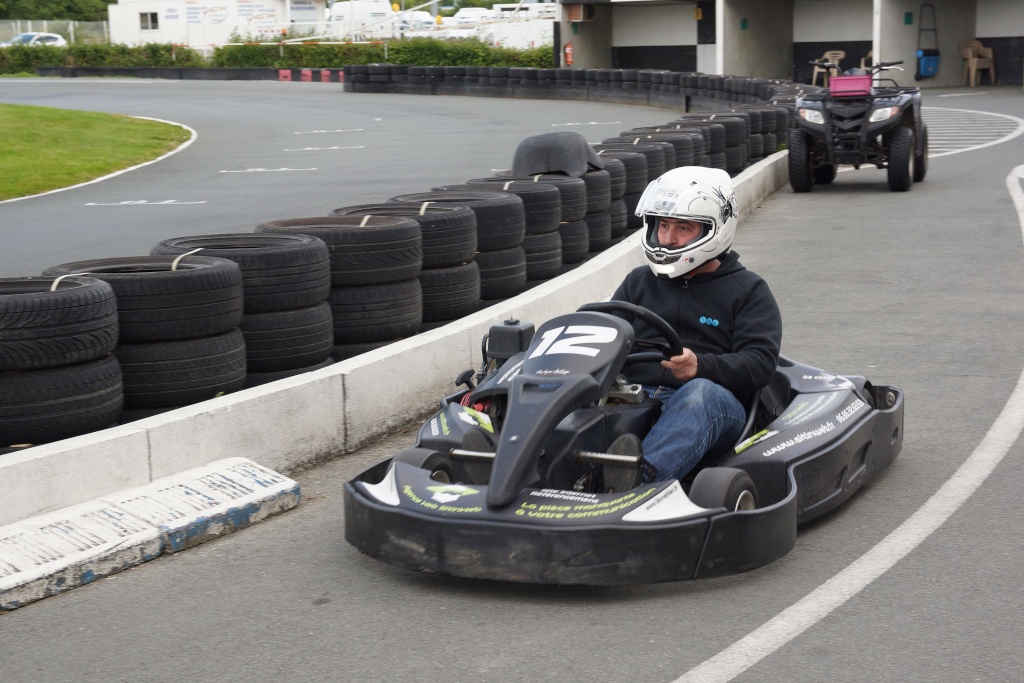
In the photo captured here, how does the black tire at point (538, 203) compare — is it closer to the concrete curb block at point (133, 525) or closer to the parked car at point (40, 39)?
the concrete curb block at point (133, 525)

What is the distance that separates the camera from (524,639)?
4191 mm

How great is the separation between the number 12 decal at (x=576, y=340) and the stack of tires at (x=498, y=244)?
3467 millimetres

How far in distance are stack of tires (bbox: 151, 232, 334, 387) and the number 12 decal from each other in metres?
2.00

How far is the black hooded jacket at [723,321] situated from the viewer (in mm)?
5309

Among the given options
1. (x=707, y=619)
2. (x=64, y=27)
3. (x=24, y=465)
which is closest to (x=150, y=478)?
(x=24, y=465)

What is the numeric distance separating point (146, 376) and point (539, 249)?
4.13m

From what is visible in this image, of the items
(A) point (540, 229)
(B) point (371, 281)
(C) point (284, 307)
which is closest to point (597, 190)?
(A) point (540, 229)

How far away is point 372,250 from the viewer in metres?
7.18

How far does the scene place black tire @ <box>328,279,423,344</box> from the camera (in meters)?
7.23

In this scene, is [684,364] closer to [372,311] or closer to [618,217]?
[372,311]

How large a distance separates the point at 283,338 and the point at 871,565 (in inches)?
124

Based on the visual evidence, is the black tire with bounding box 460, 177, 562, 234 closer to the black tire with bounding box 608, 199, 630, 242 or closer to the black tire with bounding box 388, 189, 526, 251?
the black tire with bounding box 388, 189, 526, 251

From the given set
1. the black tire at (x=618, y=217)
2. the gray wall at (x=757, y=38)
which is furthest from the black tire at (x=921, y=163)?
the gray wall at (x=757, y=38)

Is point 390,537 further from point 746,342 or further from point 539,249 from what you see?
point 539,249
